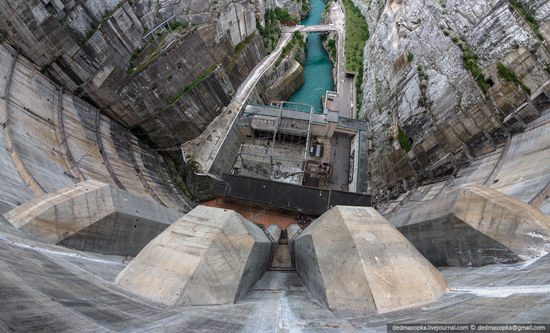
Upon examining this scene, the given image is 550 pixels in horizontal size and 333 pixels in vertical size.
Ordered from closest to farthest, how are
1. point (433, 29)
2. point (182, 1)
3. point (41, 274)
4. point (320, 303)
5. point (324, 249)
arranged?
point (41, 274), point (320, 303), point (324, 249), point (433, 29), point (182, 1)

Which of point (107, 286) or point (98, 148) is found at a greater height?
point (98, 148)

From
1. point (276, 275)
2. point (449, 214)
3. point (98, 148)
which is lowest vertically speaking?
point (276, 275)

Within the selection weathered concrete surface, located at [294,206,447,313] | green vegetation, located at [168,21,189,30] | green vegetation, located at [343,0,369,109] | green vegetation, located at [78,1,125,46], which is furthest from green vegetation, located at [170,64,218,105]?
weathered concrete surface, located at [294,206,447,313]

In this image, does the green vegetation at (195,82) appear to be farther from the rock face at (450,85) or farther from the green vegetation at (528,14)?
the green vegetation at (528,14)

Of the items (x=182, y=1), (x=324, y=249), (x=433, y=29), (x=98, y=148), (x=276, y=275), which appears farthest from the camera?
(x=182, y=1)

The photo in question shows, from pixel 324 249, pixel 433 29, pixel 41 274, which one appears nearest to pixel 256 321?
pixel 324 249

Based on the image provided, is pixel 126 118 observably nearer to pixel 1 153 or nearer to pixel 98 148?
pixel 98 148

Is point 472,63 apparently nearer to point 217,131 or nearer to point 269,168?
point 269,168

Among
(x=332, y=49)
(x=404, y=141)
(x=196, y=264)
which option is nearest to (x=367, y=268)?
(x=196, y=264)
